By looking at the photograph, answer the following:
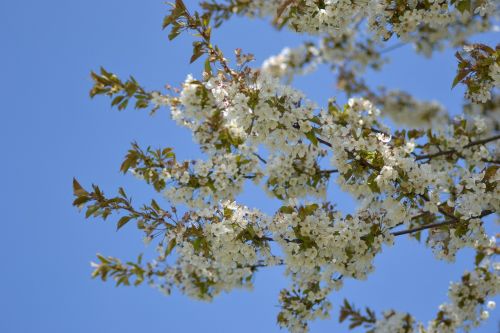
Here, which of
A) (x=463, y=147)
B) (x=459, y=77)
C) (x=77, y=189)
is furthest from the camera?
(x=463, y=147)

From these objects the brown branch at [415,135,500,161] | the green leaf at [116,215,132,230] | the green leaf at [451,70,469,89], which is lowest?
the green leaf at [116,215,132,230]

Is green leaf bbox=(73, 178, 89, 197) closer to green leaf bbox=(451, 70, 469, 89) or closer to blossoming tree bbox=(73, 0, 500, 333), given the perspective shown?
blossoming tree bbox=(73, 0, 500, 333)

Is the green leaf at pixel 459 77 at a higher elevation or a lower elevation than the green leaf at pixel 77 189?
higher

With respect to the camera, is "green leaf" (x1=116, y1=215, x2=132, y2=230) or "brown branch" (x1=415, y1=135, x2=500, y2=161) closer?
"green leaf" (x1=116, y1=215, x2=132, y2=230)

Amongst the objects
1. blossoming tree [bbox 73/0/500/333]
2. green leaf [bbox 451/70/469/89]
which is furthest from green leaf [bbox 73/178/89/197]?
green leaf [bbox 451/70/469/89]

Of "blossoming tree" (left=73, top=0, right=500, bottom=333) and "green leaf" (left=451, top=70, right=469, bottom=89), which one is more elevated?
"green leaf" (left=451, top=70, right=469, bottom=89)

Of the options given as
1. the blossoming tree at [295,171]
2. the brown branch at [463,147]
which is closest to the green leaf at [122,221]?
the blossoming tree at [295,171]

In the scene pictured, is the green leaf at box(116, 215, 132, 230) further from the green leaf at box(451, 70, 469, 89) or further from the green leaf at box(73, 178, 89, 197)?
the green leaf at box(451, 70, 469, 89)

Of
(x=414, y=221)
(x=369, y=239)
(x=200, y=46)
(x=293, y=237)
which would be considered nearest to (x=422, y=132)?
(x=414, y=221)

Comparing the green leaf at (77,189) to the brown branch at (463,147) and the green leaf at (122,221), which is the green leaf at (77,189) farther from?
the brown branch at (463,147)

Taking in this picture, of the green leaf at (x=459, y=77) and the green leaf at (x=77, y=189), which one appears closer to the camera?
the green leaf at (x=77, y=189)

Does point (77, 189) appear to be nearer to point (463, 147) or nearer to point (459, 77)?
point (459, 77)

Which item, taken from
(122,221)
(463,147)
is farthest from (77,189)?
(463,147)

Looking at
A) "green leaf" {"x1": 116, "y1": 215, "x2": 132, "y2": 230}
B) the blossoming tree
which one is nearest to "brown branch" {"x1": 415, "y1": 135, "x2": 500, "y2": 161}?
the blossoming tree
